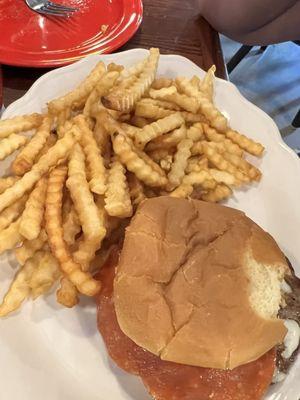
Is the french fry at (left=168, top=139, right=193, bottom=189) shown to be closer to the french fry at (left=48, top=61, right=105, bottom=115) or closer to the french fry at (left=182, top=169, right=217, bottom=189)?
the french fry at (left=182, top=169, right=217, bottom=189)

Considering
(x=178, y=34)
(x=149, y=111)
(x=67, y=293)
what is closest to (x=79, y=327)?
(x=67, y=293)

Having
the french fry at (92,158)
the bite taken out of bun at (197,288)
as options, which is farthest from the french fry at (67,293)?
the french fry at (92,158)

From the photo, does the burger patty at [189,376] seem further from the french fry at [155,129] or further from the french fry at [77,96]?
the french fry at [77,96]

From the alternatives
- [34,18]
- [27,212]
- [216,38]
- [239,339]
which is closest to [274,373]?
[239,339]

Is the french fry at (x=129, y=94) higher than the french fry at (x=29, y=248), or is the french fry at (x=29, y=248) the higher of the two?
the french fry at (x=129, y=94)

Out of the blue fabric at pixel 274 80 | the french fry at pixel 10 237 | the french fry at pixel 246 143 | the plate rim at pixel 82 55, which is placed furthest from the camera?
the blue fabric at pixel 274 80

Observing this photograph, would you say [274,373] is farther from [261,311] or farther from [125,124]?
[125,124]

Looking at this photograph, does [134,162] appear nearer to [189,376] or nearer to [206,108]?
[206,108]
